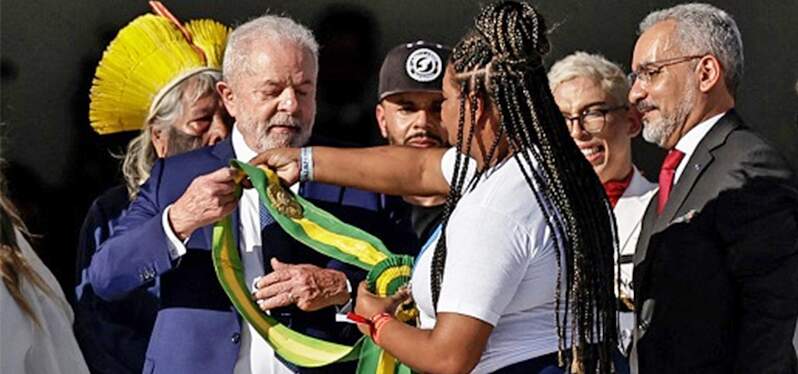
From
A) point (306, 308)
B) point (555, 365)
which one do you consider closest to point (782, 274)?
point (555, 365)

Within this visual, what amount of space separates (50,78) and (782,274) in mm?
3054

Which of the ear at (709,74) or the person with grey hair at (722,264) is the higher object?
the ear at (709,74)

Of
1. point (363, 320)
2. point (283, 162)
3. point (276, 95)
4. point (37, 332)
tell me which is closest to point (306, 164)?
point (283, 162)

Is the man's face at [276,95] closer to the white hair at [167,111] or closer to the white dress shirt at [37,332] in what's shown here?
the white hair at [167,111]

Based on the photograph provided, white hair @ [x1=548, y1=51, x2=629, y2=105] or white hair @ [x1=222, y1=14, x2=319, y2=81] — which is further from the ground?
white hair @ [x1=222, y1=14, x2=319, y2=81]

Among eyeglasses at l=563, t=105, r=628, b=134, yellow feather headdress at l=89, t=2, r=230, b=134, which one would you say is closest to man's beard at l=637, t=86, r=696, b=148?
eyeglasses at l=563, t=105, r=628, b=134

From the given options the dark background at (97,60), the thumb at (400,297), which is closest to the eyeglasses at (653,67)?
the thumb at (400,297)

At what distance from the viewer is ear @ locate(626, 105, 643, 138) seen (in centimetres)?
551

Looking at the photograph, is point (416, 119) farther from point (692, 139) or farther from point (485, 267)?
point (485, 267)

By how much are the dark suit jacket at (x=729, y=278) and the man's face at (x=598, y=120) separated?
879 mm

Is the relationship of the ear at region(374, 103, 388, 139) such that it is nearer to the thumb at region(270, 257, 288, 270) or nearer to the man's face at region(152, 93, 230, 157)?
the man's face at region(152, 93, 230, 157)

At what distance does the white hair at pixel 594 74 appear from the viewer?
17.9ft

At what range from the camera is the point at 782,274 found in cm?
447

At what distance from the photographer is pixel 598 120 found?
17.8 ft
